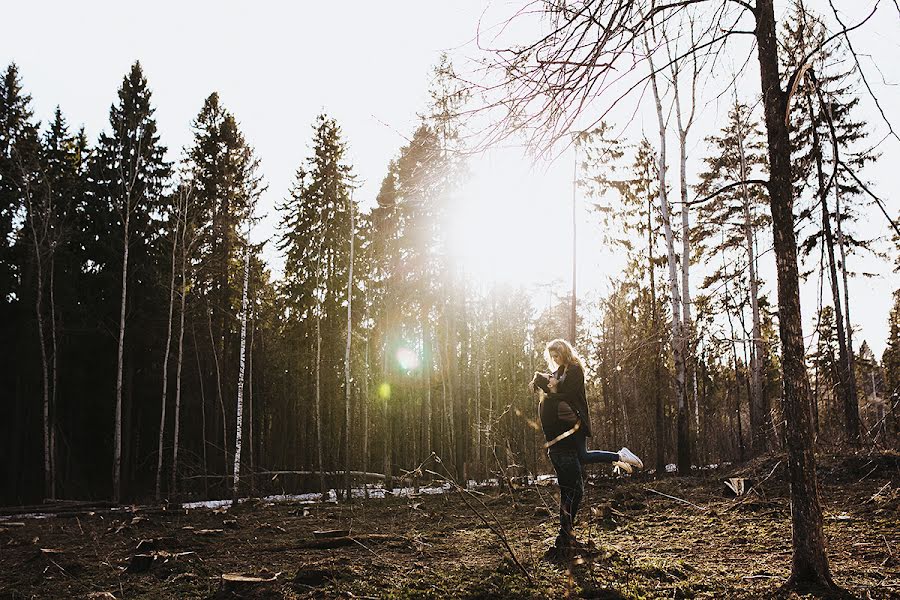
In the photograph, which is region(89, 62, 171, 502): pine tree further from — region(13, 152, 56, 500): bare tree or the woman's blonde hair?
the woman's blonde hair

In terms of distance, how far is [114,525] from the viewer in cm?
1075

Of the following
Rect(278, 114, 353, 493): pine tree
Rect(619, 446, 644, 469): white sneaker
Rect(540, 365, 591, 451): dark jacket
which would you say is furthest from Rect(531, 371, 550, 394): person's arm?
Rect(278, 114, 353, 493): pine tree

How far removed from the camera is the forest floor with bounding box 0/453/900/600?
4.14m

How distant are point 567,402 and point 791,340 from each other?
232 cm

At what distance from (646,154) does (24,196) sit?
21.7 m

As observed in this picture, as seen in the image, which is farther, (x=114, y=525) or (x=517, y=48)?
(x=114, y=525)

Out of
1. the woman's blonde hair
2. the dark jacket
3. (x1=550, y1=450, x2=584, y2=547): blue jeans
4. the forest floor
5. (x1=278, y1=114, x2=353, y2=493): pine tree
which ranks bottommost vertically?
the forest floor

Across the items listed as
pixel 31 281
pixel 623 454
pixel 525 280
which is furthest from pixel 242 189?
pixel 623 454

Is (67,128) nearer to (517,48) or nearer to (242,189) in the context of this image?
(242,189)

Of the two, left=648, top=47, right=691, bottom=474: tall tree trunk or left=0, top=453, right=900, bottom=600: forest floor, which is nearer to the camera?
left=0, top=453, right=900, bottom=600: forest floor

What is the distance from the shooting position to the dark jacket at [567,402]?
5461 millimetres

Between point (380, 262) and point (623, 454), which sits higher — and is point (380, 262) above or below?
above

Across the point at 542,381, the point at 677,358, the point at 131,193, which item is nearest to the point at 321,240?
the point at 131,193

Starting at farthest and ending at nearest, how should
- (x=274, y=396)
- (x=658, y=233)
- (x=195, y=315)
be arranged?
1. (x=274, y=396)
2. (x=195, y=315)
3. (x=658, y=233)
